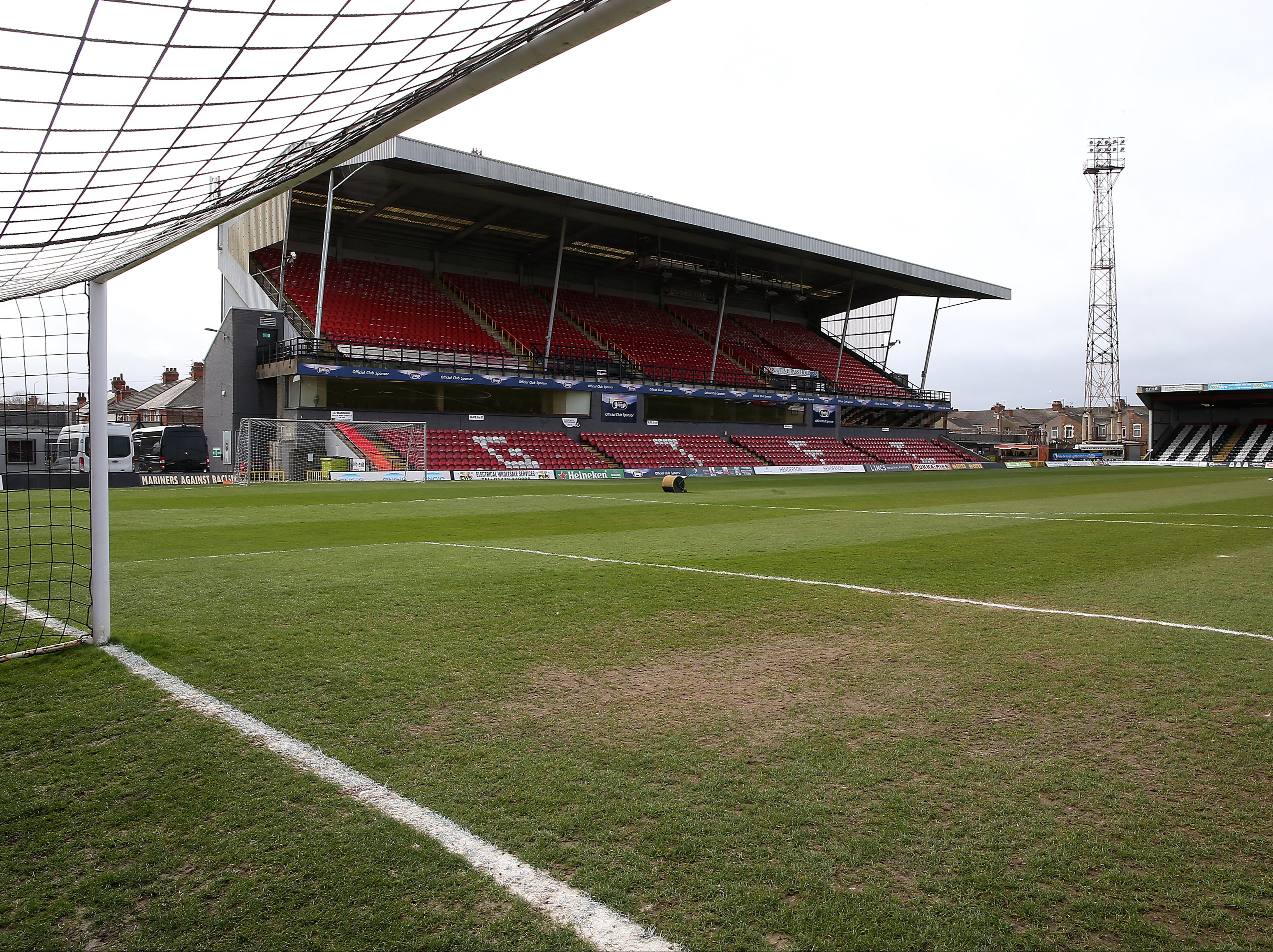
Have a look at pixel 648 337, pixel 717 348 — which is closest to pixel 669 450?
pixel 717 348

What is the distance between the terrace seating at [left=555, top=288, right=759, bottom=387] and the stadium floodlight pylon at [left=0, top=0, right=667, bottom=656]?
36.7 metres

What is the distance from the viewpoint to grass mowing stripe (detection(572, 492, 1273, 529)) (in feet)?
42.4

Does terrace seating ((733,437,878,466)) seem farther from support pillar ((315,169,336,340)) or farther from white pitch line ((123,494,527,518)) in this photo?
white pitch line ((123,494,527,518))

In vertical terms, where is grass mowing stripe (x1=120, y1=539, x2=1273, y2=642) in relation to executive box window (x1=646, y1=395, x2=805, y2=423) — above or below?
below

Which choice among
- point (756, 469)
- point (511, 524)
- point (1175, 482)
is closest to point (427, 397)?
point (756, 469)

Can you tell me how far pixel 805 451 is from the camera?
45.3m

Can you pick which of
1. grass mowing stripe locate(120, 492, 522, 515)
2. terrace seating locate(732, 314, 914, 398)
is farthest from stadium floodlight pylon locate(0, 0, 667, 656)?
terrace seating locate(732, 314, 914, 398)

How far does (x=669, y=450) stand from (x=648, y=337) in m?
9.03

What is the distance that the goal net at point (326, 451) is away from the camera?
28688 mm

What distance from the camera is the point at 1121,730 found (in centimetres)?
347

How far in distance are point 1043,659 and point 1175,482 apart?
29707 mm

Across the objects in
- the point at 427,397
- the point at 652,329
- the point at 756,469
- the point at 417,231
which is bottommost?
the point at 756,469

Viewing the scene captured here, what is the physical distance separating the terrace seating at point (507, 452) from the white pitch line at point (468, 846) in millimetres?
28355

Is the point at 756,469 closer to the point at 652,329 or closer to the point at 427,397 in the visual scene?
the point at 652,329
